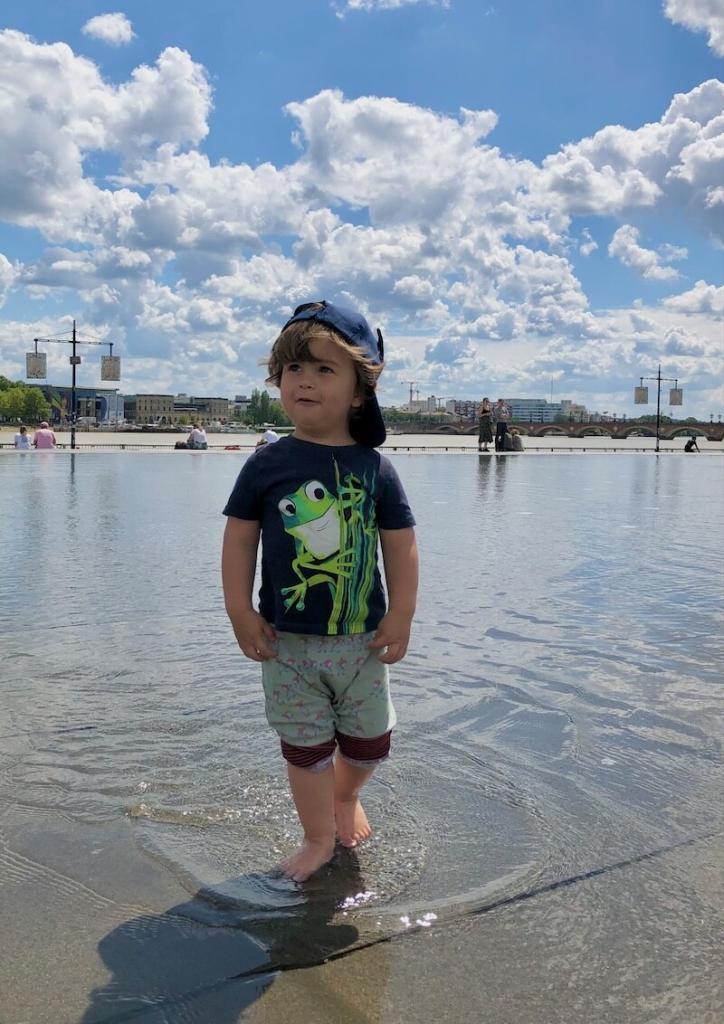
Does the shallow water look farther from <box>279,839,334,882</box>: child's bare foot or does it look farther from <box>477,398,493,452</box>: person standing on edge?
<box>477,398,493,452</box>: person standing on edge

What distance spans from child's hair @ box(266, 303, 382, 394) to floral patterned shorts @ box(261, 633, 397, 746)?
717 millimetres

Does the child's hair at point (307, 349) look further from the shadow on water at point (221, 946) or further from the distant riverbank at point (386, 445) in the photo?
the distant riverbank at point (386, 445)

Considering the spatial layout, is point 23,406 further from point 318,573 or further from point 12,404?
point 318,573

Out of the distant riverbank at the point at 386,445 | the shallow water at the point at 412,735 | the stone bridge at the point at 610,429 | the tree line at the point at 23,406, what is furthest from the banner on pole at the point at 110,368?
the tree line at the point at 23,406

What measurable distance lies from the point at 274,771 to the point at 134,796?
18.5 inches

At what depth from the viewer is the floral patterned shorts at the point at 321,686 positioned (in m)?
2.50

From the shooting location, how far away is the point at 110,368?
48.0 m

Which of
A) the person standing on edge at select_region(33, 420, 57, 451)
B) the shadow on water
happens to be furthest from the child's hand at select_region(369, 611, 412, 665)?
the person standing on edge at select_region(33, 420, 57, 451)

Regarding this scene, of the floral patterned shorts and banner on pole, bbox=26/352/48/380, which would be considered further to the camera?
banner on pole, bbox=26/352/48/380

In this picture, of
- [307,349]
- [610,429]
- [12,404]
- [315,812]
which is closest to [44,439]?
[307,349]

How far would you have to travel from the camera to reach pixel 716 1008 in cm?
187

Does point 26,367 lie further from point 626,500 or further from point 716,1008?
point 716,1008

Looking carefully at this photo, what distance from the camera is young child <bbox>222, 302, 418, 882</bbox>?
2.49m

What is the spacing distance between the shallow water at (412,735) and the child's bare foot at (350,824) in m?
0.07
